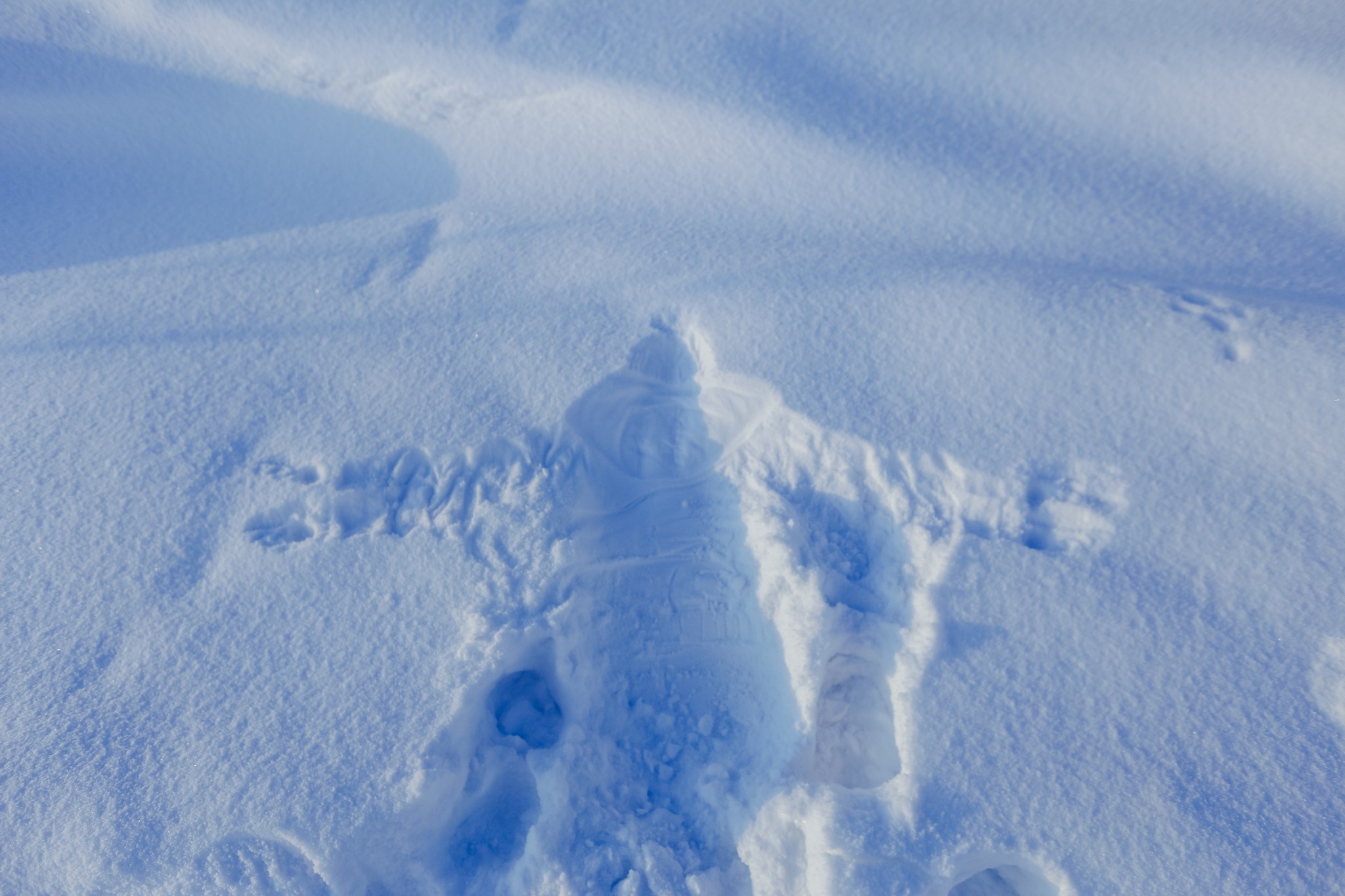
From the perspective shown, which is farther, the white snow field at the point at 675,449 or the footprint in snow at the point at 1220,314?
the footprint in snow at the point at 1220,314

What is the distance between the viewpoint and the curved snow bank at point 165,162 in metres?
2.24

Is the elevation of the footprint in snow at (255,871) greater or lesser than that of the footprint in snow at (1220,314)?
lesser

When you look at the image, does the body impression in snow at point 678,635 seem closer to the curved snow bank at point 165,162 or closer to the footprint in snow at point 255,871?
the footprint in snow at point 255,871

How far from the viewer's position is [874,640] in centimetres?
156

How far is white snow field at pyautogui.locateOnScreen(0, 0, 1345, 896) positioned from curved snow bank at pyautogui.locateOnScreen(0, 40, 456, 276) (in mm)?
19

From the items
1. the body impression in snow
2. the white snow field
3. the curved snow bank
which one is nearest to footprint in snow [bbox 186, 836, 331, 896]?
the white snow field

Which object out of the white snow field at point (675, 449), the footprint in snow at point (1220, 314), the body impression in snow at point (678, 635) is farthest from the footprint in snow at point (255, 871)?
the footprint in snow at point (1220, 314)

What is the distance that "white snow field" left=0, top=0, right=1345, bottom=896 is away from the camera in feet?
4.51

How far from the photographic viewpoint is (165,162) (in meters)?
2.41

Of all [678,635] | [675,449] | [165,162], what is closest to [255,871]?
[678,635]

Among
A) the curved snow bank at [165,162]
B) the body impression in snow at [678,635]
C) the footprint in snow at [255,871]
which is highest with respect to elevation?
the curved snow bank at [165,162]

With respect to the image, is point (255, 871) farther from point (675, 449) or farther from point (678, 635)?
point (675, 449)

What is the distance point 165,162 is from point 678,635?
2197mm

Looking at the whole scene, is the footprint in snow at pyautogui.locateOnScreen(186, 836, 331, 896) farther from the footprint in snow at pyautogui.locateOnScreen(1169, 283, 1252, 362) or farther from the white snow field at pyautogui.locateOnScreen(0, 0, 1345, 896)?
the footprint in snow at pyautogui.locateOnScreen(1169, 283, 1252, 362)
